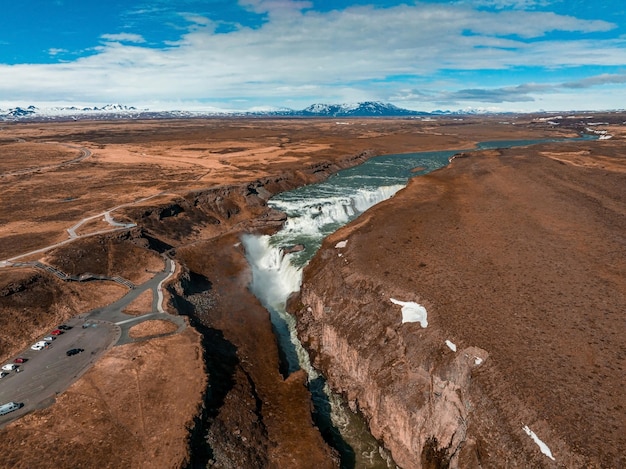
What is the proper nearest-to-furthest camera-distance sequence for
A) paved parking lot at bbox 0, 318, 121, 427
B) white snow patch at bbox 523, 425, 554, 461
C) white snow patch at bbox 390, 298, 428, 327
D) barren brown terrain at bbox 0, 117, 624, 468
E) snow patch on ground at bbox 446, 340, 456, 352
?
white snow patch at bbox 523, 425, 554, 461, barren brown terrain at bbox 0, 117, 624, 468, paved parking lot at bbox 0, 318, 121, 427, snow patch on ground at bbox 446, 340, 456, 352, white snow patch at bbox 390, 298, 428, 327

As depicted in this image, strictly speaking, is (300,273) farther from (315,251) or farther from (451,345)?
(451,345)

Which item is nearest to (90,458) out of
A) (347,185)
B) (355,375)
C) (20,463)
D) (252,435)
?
(20,463)

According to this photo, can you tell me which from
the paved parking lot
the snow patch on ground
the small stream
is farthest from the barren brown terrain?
the small stream

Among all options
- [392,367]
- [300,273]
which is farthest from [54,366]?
[300,273]

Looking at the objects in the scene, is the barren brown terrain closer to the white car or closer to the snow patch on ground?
the white car

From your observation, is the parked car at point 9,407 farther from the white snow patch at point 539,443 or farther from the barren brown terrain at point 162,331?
the white snow patch at point 539,443

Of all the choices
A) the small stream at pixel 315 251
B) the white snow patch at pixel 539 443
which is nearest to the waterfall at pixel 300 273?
the small stream at pixel 315 251

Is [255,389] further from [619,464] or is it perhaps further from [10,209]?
[10,209]
